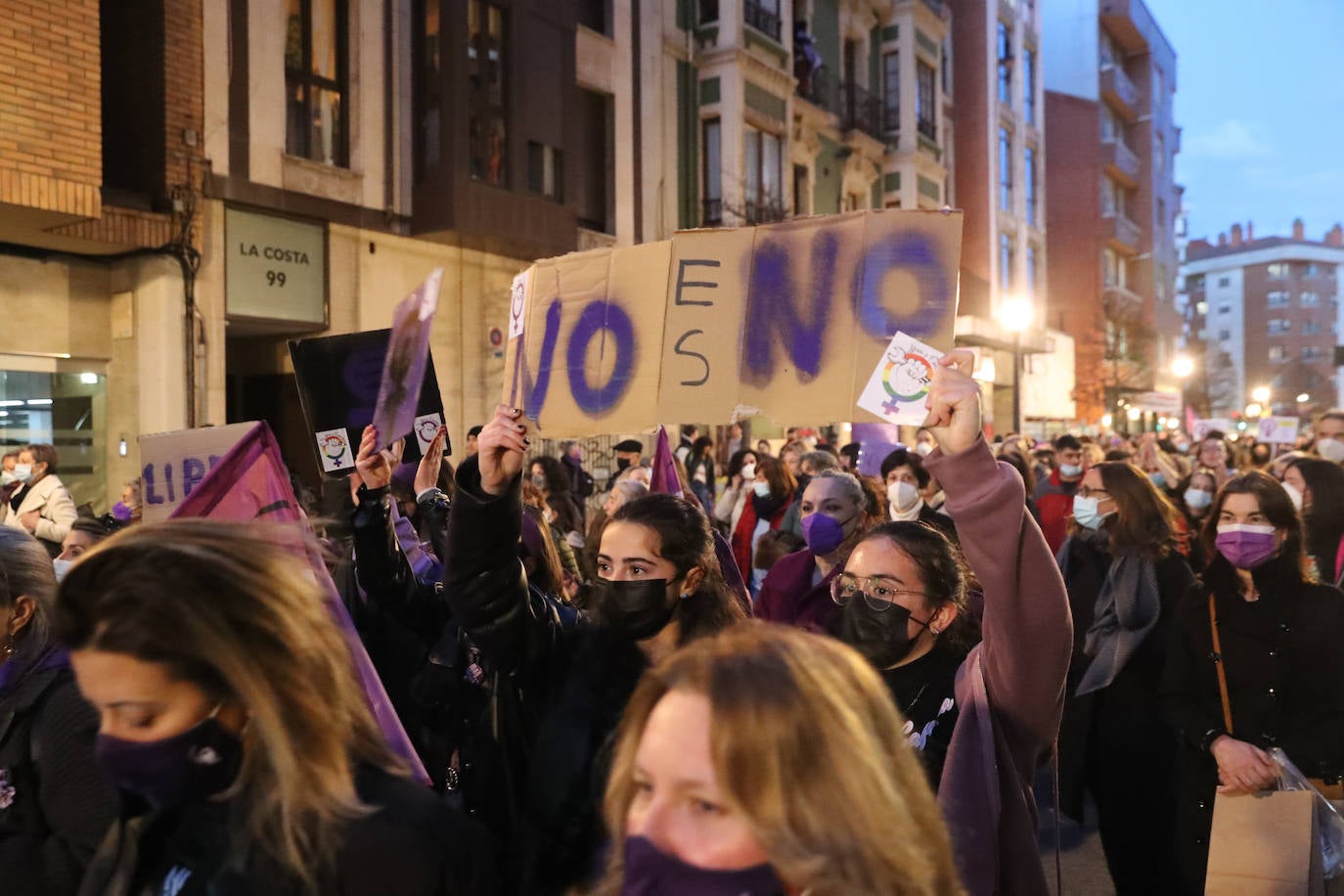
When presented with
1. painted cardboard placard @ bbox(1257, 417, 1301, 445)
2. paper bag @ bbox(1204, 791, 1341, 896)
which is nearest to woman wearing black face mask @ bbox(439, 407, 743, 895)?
paper bag @ bbox(1204, 791, 1341, 896)

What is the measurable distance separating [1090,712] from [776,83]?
2007 centimetres

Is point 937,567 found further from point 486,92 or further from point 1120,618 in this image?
point 486,92

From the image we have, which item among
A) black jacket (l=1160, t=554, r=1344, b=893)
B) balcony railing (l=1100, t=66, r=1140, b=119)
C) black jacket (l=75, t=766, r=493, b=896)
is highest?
balcony railing (l=1100, t=66, r=1140, b=119)

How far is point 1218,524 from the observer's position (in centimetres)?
409

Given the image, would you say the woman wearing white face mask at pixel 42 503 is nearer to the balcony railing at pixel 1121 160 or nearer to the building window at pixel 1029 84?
the building window at pixel 1029 84

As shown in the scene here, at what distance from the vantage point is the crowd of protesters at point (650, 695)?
4.60 ft

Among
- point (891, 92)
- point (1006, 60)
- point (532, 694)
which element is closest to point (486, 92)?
point (532, 694)

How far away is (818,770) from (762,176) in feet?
74.4

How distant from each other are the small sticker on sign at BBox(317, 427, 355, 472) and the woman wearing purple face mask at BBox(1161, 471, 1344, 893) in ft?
10.9

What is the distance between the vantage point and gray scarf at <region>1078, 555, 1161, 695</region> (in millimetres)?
4840

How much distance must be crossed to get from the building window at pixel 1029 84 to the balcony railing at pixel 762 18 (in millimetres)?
17844

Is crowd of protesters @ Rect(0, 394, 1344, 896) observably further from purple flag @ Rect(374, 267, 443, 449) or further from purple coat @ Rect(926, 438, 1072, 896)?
purple flag @ Rect(374, 267, 443, 449)

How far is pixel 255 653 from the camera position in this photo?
161cm

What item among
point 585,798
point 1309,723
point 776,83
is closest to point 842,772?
point 585,798
